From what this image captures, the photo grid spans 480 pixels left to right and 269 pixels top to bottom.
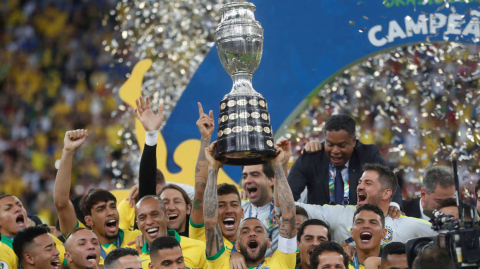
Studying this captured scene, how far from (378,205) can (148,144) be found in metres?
1.43

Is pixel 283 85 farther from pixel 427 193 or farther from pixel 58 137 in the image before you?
pixel 58 137

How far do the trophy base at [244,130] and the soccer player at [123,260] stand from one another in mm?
700

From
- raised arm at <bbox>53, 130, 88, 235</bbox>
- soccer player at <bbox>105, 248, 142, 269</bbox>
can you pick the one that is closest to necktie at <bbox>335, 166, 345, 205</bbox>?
soccer player at <bbox>105, 248, 142, 269</bbox>

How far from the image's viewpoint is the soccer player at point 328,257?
3611 mm

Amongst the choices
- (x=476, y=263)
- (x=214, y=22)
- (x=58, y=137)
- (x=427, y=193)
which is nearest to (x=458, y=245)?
(x=476, y=263)

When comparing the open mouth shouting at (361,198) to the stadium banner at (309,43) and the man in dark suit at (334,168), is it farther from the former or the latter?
the stadium banner at (309,43)

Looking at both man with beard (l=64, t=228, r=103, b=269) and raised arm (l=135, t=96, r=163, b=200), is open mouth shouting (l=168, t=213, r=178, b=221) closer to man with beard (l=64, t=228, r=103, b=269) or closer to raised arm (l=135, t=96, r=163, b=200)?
raised arm (l=135, t=96, r=163, b=200)

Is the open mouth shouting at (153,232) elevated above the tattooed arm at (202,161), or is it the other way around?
the tattooed arm at (202,161)

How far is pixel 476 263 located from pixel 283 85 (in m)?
3.61

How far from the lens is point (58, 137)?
8.33m

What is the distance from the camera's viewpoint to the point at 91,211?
14.3ft

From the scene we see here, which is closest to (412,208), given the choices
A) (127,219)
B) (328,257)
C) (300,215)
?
(300,215)

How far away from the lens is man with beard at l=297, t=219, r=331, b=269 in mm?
3958

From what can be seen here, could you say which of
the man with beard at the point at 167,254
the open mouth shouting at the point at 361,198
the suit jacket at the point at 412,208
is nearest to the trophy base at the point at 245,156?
the man with beard at the point at 167,254
